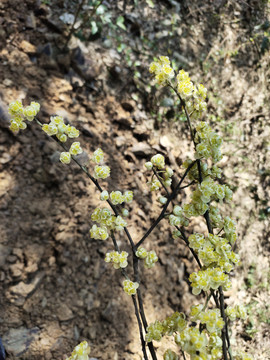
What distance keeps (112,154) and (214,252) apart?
57.9 inches

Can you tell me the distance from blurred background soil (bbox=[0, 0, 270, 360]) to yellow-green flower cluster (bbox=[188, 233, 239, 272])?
42.1 inches

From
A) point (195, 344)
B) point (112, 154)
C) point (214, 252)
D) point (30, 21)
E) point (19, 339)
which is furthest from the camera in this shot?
point (30, 21)

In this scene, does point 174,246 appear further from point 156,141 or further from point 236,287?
point 156,141

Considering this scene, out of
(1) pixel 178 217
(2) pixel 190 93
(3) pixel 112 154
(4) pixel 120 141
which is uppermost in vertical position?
(4) pixel 120 141

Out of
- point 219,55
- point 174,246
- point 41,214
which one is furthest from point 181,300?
point 219,55

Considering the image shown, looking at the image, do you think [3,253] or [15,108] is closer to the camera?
[15,108]

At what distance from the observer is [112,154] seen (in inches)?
84.9

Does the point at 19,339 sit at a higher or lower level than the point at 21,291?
lower

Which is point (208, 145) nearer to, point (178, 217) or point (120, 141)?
point (178, 217)

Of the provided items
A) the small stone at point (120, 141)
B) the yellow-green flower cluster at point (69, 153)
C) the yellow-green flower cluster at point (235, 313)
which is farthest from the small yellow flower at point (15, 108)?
the small stone at point (120, 141)

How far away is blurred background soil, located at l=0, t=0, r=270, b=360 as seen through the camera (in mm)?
1612

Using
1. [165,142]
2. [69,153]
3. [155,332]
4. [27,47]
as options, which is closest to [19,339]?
[155,332]

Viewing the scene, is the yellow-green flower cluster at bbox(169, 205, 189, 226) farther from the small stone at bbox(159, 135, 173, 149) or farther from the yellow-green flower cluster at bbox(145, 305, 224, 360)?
the small stone at bbox(159, 135, 173, 149)

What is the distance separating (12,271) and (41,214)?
35cm
